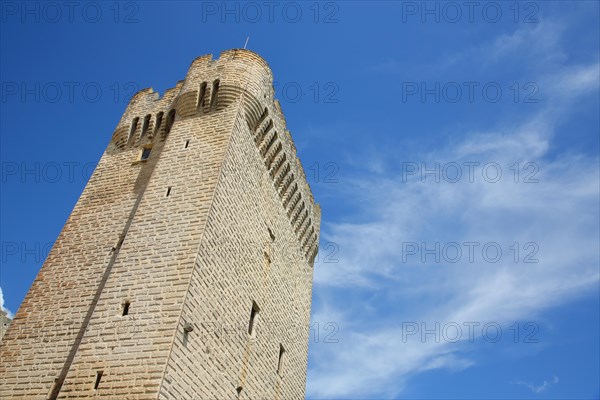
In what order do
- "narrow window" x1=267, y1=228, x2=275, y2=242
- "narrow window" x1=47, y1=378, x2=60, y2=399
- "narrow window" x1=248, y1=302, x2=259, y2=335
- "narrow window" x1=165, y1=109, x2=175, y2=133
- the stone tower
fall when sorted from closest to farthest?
the stone tower < "narrow window" x1=47, y1=378, x2=60, y2=399 < "narrow window" x1=248, y1=302, x2=259, y2=335 < "narrow window" x1=267, y1=228, x2=275, y2=242 < "narrow window" x1=165, y1=109, x2=175, y2=133

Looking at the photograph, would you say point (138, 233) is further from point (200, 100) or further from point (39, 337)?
point (200, 100)

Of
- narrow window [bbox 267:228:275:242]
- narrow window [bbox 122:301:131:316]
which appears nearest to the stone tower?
narrow window [bbox 122:301:131:316]

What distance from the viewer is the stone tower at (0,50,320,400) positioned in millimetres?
8492

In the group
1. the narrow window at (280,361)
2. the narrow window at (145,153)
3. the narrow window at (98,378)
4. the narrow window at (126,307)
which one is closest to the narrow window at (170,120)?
the narrow window at (145,153)

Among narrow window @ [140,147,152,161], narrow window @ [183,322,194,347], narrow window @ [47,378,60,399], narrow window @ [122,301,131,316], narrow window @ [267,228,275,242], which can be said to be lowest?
narrow window @ [47,378,60,399]

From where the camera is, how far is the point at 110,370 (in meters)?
8.09

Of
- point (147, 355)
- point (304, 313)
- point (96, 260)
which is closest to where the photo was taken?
point (147, 355)

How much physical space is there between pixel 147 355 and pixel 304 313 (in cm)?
805

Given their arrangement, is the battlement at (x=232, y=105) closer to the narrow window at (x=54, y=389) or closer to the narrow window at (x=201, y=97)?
the narrow window at (x=201, y=97)

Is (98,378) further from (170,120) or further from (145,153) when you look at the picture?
(170,120)

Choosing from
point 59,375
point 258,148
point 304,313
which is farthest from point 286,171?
point 59,375

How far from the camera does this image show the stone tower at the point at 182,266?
8.49m

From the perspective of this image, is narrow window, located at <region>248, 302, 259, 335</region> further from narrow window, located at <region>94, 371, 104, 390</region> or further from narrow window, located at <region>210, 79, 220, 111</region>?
narrow window, located at <region>210, 79, 220, 111</region>

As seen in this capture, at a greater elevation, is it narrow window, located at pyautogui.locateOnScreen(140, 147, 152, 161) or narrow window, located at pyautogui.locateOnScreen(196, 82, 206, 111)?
narrow window, located at pyautogui.locateOnScreen(196, 82, 206, 111)
